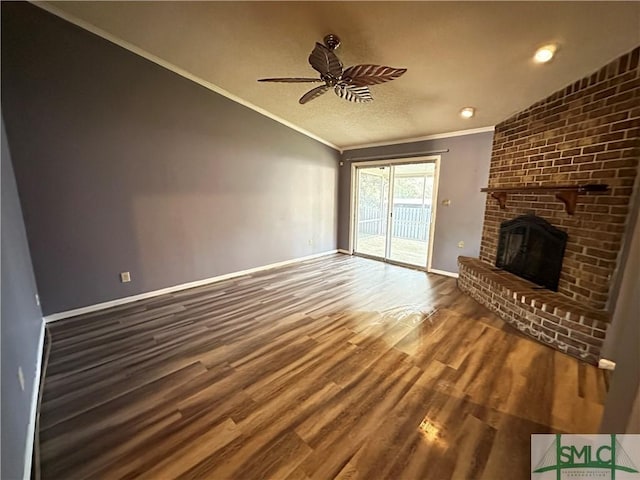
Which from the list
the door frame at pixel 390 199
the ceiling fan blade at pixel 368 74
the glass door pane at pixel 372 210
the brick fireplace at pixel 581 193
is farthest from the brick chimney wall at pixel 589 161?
the glass door pane at pixel 372 210

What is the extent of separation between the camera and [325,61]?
2006 millimetres

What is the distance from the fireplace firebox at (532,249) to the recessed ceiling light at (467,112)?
1.49 m

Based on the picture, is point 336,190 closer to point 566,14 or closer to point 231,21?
point 231,21

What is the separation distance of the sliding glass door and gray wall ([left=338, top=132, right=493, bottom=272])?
502 mm

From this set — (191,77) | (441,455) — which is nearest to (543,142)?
(441,455)

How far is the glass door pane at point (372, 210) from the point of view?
5477 mm

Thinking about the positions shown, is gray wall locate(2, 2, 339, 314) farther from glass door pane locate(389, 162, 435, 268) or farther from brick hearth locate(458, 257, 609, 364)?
brick hearth locate(458, 257, 609, 364)

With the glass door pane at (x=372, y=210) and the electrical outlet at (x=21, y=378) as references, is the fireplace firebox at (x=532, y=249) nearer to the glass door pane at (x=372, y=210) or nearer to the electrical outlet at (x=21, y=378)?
the glass door pane at (x=372, y=210)

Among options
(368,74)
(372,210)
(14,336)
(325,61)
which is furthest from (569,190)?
(14,336)

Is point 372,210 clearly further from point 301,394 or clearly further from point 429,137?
point 301,394

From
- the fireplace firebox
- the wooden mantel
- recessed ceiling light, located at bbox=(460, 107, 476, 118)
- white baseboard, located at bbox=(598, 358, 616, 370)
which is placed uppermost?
recessed ceiling light, located at bbox=(460, 107, 476, 118)

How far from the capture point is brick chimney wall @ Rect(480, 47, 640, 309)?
2.12 meters

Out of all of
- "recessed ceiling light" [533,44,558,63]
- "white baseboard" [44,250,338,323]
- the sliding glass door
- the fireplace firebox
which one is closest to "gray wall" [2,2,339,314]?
"white baseboard" [44,250,338,323]

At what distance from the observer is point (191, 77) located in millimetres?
3381
